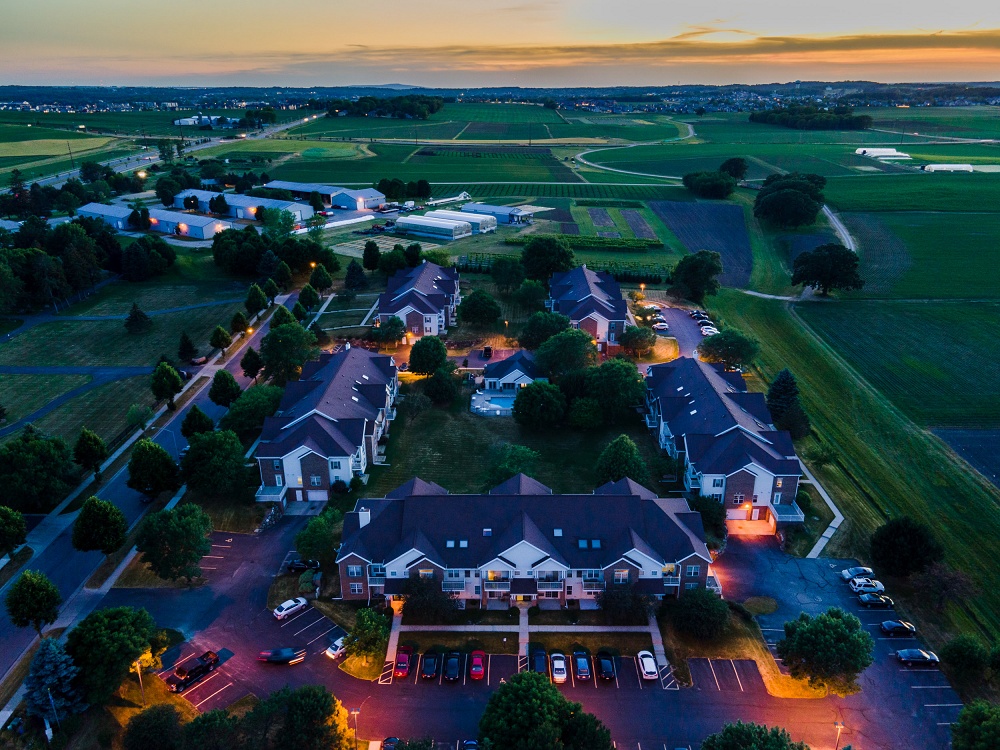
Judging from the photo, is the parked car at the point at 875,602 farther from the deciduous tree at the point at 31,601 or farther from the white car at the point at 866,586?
the deciduous tree at the point at 31,601

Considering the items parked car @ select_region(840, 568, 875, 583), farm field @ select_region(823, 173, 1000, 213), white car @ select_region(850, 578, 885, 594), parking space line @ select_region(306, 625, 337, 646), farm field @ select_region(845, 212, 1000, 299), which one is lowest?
farm field @ select_region(845, 212, 1000, 299)

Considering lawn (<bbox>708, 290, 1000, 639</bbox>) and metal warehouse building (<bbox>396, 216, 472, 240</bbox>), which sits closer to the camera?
lawn (<bbox>708, 290, 1000, 639</bbox>)

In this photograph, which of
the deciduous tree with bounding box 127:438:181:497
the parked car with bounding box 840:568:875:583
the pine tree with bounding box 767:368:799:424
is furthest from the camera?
the pine tree with bounding box 767:368:799:424

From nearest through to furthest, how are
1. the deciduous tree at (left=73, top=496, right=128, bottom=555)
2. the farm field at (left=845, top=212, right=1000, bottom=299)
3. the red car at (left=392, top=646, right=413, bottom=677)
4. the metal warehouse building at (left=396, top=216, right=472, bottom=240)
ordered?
1. the red car at (left=392, top=646, right=413, bottom=677)
2. the deciduous tree at (left=73, top=496, right=128, bottom=555)
3. the farm field at (left=845, top=212, right=1000, bottom=299)
4. the metal warehouse building at (left=396, top=216, right=472, bottom=240)

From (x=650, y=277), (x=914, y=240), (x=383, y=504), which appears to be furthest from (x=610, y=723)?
(x=914, y=240)

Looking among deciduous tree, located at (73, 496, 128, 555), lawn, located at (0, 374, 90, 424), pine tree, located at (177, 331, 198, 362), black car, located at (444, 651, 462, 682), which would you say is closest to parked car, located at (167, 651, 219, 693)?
deciduous tree, located at (73, 496, 128, 555)

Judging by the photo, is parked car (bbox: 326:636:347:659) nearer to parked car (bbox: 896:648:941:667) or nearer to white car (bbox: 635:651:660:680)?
white car (bbox: 635:651:660:680)

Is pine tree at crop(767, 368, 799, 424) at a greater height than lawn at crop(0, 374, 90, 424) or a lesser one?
greater

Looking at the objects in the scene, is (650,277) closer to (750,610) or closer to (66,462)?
(750,610)
